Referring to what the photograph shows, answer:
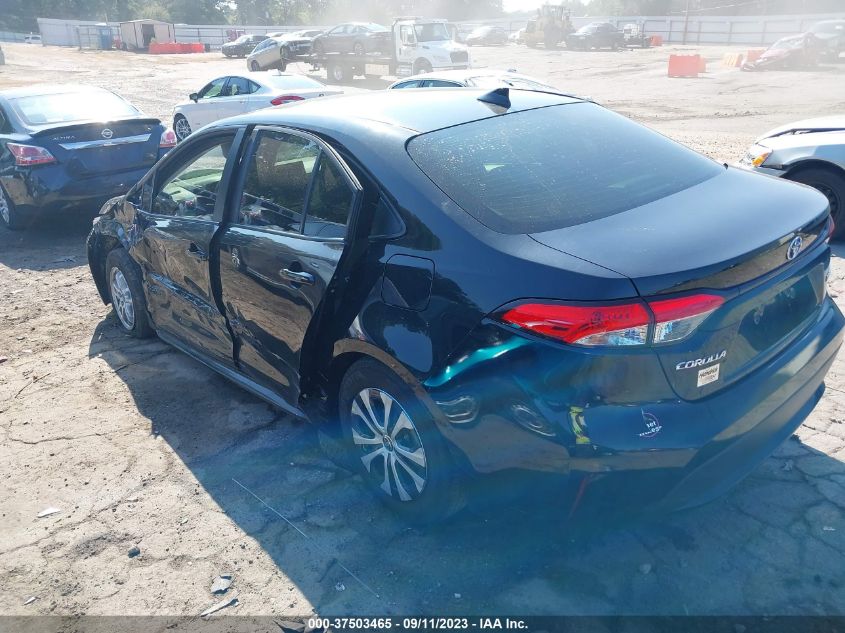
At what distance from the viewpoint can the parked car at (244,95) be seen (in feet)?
43.7

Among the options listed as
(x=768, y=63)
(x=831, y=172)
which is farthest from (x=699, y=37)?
(x=831, y=172)

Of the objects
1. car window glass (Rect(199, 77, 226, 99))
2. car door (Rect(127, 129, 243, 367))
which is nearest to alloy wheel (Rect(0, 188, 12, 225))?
car door (Rect(127, 129, 243, 367))

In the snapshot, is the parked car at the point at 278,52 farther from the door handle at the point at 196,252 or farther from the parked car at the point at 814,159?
the door handle at the point at 196,252

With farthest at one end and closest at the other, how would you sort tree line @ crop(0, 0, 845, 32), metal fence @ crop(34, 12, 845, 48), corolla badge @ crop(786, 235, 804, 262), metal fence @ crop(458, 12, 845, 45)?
tree line @ crop(0, 0, 845, 32)
metal fence @ crop(34, 12, 845, 48)
metal fence @ crop(458, 12, 845, 45)
corolla badge @ crop(786, 235, 804, 262)

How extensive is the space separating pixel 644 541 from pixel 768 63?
3066 centimetres

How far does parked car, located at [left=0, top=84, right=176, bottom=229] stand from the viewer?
8078 millimetres

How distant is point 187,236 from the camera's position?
4.20m

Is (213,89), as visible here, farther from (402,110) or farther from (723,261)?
(723,261)

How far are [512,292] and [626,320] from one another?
15.6 inches

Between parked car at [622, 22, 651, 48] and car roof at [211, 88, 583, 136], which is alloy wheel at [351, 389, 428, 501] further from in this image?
parked car at [622, 22, 651, 48]

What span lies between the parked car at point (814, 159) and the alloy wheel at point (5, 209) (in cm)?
807

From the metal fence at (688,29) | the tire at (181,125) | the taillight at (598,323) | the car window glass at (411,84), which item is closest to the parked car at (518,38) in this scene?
the metal fence at (688,29)

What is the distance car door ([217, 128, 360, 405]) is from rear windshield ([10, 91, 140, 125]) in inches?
222

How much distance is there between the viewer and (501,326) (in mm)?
2584
